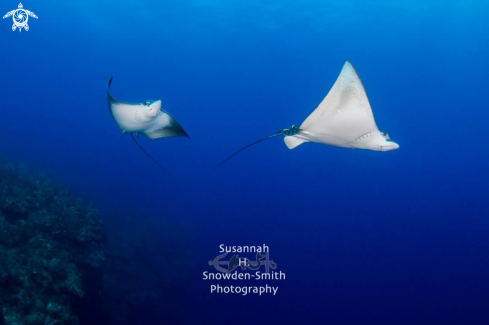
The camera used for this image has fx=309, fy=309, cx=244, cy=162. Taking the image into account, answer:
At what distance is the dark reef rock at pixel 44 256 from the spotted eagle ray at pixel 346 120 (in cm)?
455

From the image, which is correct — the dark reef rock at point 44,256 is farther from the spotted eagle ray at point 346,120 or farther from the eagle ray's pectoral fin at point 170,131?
the spotted eagle ray at point 346,120

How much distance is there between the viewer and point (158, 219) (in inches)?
839

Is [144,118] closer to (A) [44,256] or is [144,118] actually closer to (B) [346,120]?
(A) [44,256]

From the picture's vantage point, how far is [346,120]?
13.1 ft

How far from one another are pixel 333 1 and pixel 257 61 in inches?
635

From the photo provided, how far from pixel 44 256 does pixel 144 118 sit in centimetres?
355

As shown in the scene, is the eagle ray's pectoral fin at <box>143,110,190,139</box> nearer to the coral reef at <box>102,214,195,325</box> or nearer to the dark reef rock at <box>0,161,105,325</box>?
the dark reef rock at <box>0,161,105,325</box>

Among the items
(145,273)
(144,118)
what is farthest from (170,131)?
(145,273)

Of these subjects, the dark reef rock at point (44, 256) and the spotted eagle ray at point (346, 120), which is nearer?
the spotted eagle ray at point (346, 120)

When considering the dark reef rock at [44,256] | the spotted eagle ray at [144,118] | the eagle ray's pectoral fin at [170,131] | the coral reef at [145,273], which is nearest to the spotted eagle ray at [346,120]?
the spotted eagle ray at [144,118]

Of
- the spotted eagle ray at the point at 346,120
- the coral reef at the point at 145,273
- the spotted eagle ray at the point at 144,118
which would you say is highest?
the spotted eagle ray at the point at 144,118

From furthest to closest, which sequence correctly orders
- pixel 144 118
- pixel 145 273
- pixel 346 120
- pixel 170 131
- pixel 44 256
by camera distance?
pixel 145 273 < pixel 170 131 < pixel 44 256 < pixel 144 118 < pixel 346 120

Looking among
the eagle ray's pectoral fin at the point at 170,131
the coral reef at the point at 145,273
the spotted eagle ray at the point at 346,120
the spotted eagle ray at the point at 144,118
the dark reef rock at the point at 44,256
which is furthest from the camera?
the coral reef at the point at 145,273

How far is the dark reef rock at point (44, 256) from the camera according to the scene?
5367 millimetres
